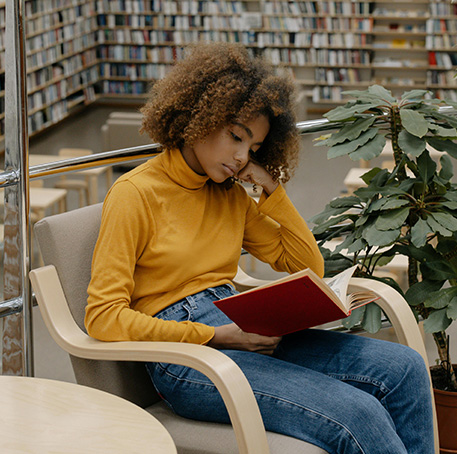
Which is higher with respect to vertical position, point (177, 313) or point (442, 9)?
point (442, 9)

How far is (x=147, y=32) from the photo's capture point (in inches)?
404

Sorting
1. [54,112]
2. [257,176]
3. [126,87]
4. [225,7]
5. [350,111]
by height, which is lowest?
[54,112]

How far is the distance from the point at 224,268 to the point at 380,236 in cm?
43

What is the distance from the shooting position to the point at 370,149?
183 cm

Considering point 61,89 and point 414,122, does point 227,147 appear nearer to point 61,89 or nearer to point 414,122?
point 414,122

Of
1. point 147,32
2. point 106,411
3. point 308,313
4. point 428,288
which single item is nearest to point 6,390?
point 106,411

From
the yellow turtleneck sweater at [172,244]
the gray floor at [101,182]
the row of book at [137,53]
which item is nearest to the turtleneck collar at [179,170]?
the yellow turtleneck sweater at [172,244]

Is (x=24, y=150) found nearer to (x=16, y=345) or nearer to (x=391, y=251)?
(x=16, y=345)

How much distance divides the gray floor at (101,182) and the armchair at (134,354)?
1.06 meters

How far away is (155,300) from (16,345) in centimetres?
39

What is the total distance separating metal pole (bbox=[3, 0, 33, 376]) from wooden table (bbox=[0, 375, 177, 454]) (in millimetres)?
456

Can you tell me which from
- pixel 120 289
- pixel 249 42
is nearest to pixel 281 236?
pixel 120 289

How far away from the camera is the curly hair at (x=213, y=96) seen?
152 centimetres

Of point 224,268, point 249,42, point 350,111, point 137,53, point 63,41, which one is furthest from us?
point 137,53
